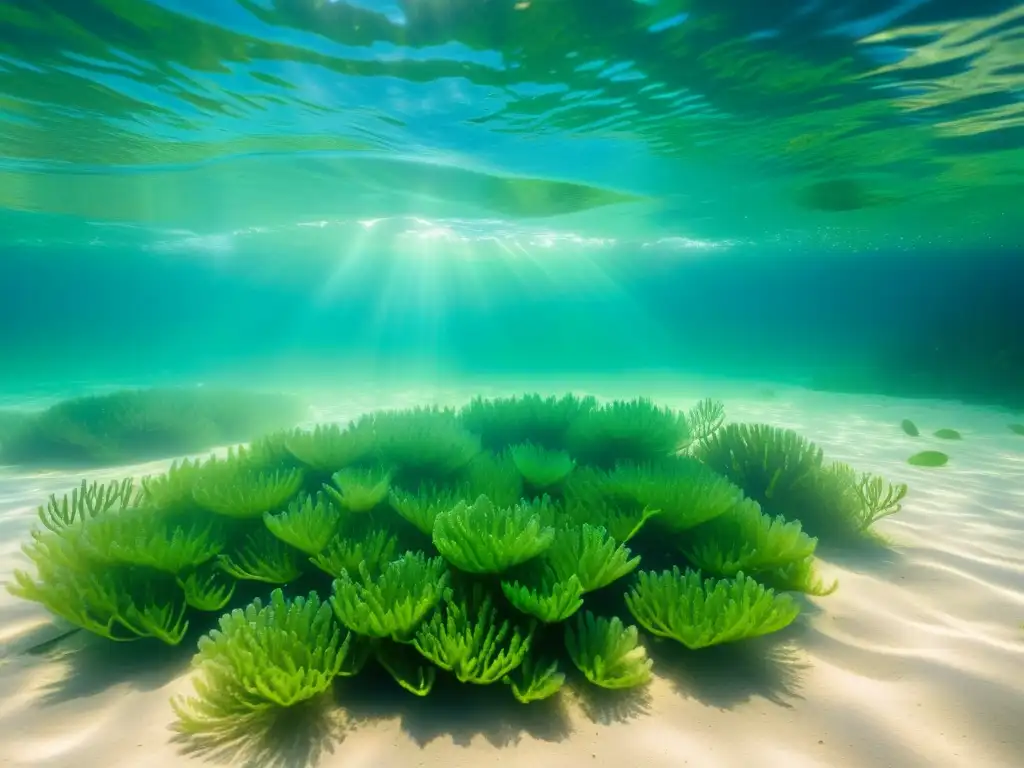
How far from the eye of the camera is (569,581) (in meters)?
2.87

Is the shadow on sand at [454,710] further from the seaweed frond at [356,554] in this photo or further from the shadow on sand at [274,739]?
the seaweed frond at [356,554]

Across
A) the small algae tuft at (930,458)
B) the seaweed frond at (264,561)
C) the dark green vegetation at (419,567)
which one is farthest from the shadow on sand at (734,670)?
the small algae tuft at (930,458)

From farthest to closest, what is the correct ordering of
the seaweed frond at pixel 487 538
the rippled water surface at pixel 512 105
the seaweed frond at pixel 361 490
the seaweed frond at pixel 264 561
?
the rippled water surface at pixel 512 105 < the seaweed frond at pixel 361 490 < the seaweed frond at pixel 264 561 < the seaweed frond at pixel 487 538

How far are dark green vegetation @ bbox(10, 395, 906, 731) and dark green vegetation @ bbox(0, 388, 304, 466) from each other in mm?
7030

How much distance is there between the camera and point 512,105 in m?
11.3

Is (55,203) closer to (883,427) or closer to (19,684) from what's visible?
(19,684)

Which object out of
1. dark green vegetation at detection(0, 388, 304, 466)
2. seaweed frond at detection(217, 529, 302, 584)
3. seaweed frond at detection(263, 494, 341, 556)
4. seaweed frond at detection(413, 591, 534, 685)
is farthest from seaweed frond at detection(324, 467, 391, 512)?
dark green vegetation at detection(0, 388, 304, 466)

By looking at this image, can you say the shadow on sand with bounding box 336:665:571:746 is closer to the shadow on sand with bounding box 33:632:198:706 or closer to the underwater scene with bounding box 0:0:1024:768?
the underwater scene with bounding box 0:0:1024:768

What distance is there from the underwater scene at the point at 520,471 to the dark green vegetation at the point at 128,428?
0.10 m

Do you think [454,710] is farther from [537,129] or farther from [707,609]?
[537,129]

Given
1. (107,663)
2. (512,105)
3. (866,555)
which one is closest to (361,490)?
(107,663)

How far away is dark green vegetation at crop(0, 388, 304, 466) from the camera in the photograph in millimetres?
10164

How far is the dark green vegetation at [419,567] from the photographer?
2.83 m

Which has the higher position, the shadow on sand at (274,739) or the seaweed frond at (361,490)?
the seaweed frond at (361,490)
